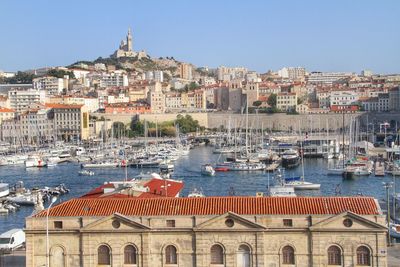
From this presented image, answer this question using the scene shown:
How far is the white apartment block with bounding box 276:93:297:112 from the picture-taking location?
330ft

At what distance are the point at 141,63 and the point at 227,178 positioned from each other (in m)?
107

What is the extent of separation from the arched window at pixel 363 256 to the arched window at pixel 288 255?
1.43 meters

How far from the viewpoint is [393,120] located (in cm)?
8944

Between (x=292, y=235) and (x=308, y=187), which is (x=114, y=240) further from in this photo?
(x=308, y=187)

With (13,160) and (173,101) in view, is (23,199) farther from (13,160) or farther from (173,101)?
(173,101)

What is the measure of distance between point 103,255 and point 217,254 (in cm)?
252

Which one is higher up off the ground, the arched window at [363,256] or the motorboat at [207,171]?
the arched window at [363,256]

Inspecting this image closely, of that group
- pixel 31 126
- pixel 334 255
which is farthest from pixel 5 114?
pixel 334 255

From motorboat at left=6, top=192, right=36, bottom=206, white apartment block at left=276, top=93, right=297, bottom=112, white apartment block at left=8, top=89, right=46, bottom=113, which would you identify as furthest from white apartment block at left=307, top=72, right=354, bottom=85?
motorboat at left=6, top=192, right=36, bottom=206

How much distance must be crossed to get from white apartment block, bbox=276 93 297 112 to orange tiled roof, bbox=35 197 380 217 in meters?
83.7

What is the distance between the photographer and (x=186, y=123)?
9181 cm

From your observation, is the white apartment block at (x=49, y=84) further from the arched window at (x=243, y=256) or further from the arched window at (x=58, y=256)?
the arched window at (x=243, y=256)

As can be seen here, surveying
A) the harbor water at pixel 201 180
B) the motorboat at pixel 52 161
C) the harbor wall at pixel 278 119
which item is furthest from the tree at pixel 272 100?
the motorboat at pixel 52 161

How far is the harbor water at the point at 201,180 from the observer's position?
3781 centimetres
